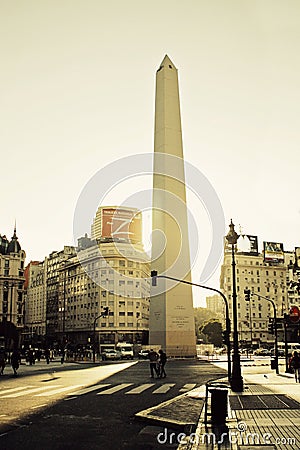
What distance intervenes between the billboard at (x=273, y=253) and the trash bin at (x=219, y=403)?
389ft

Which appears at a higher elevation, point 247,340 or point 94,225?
point 94,225

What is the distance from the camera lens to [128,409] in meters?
16.9

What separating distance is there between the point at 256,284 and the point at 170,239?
82.3 m

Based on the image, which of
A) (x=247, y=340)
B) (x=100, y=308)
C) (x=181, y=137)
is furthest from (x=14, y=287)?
(x=181, y=137)

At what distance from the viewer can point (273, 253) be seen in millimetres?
130875

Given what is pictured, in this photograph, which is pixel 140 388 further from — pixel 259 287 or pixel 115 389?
pixel 259 287

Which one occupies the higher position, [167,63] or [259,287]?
[167,63]

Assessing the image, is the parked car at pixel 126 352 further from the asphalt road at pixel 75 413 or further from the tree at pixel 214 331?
the asphalt road at pixel 75 413

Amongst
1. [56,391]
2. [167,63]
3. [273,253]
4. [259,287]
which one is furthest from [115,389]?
[259,287]

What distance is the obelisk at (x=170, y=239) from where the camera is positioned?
5544 centimetres

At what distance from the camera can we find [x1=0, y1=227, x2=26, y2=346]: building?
10454 centimetres

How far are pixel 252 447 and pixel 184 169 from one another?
4912 cm

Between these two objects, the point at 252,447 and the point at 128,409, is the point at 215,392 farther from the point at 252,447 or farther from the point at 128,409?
the point at 128,409

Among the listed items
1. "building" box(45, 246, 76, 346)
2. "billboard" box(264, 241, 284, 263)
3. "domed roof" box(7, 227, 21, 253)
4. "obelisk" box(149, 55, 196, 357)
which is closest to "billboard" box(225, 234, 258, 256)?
"billboard" box(264, 241, 284, 263)
